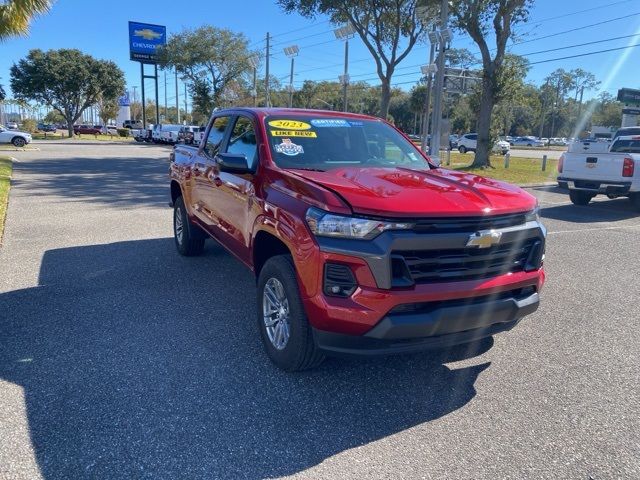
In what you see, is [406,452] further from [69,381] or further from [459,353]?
[69,381]

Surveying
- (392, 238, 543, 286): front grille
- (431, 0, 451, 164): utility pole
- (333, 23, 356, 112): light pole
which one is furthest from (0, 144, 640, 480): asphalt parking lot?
(333, 23, 356, 112): light pole

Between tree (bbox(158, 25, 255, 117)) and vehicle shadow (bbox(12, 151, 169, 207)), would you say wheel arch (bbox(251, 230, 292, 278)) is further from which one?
tree (bbox(158, 25, 255, 117))

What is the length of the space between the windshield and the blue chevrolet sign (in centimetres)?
6087

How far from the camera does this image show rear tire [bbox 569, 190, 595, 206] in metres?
12.9

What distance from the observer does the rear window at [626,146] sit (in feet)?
43.3

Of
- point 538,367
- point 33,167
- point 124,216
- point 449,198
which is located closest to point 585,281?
point 538,367

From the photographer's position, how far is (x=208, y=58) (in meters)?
49.7

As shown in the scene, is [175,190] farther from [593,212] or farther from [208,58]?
[208,58]

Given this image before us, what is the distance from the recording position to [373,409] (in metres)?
3.24

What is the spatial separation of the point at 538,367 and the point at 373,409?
4.86ft

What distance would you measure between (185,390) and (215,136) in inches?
124

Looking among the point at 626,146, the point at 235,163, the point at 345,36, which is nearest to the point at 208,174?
the point at 235,163

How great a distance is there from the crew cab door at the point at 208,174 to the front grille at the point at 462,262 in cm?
261

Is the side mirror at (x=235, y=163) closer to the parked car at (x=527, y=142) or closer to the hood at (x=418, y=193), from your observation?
the hood at (x=418, y=193)
